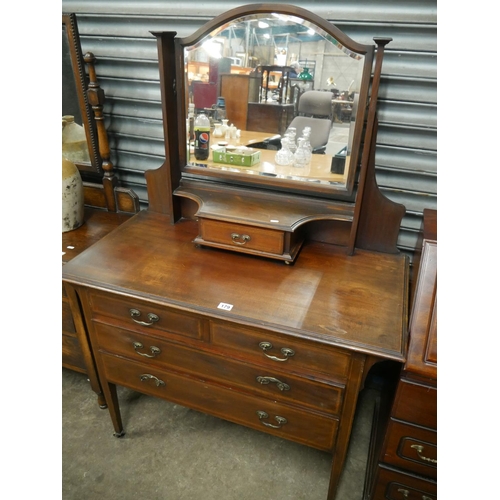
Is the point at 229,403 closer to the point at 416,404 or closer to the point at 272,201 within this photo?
the point at 416,404

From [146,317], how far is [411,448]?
3.31 feet

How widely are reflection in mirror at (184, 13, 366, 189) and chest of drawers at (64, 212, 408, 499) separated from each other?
15.2 inches

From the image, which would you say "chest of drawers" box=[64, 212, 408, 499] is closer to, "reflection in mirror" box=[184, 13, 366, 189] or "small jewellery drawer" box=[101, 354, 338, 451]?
"small jewellery drawer" box=[101, 354, 338, 451]

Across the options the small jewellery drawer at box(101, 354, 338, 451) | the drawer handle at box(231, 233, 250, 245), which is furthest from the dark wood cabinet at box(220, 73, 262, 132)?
the small jewellery drawer at box(101, 354, 338, 451)

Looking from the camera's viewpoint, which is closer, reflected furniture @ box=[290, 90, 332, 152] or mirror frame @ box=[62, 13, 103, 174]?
reflected furniture @ box=[290, 90, 332, 152]

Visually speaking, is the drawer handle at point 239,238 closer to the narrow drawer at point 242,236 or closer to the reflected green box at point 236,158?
the narrow drawer at point 242,236

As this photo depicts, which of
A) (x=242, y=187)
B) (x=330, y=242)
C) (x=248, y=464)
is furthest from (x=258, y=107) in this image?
(x=248, y=464)

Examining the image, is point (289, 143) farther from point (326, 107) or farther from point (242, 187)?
point (242, 187)

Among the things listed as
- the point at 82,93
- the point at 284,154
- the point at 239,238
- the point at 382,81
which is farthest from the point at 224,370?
the point at 82,93

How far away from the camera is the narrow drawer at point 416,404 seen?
114 cm

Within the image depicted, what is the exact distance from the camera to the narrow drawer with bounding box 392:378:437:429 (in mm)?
1139

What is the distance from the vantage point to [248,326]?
1.19 meters

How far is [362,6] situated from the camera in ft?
4.49

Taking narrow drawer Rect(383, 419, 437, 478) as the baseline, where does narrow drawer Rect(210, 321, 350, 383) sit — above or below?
above
